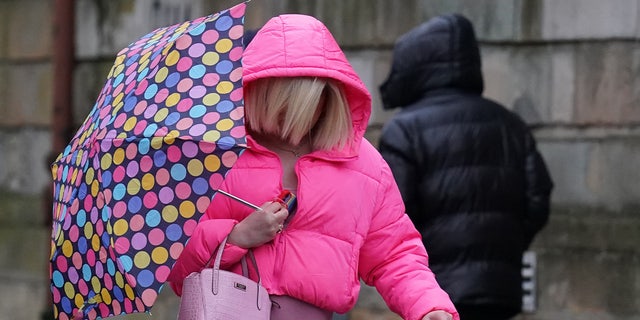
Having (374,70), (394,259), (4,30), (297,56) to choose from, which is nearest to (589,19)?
(374,70)

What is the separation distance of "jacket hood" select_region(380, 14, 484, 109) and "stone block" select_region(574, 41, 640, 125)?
140cm

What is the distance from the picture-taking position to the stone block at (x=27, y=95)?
349 inches

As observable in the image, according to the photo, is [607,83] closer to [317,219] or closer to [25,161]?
[317,219]

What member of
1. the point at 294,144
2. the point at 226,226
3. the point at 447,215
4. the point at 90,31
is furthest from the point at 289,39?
the point at 90,31

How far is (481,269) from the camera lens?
5.37 meters

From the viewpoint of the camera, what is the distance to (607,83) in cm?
674

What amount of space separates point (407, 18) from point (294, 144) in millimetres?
4183

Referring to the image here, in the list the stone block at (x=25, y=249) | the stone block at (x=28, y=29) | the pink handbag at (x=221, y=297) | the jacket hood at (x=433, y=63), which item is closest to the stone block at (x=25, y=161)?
the stone block at (x=25, y=249)

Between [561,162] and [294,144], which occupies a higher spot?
[294,144]

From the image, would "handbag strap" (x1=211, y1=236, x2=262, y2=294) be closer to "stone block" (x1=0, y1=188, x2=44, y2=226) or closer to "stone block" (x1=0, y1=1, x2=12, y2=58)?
"stone block" (x1=0, y1=188, x2=44, y2=226)

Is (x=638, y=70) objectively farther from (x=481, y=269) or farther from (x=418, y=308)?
(x=418, y=308)

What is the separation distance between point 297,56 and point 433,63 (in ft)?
7.65

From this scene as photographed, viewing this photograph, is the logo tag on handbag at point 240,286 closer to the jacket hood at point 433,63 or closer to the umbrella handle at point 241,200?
the umbrella handle at point 241,200

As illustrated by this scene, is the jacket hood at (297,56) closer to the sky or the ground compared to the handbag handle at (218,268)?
closer to the sky
